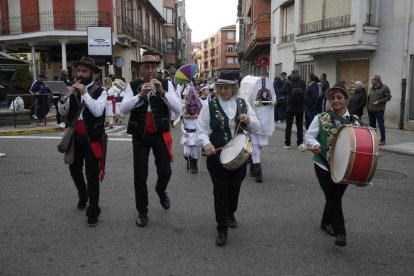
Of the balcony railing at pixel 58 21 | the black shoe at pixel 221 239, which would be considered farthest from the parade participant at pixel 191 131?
Result: the balcony railing at pixel 58 21

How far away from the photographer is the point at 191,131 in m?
8.20

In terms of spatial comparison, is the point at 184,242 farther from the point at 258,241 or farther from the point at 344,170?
the point at 344,170

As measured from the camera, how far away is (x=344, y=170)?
3965 mm

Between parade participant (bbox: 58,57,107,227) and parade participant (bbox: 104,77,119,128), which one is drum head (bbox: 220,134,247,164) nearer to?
parade participant (bbox: 58,57,107,227)

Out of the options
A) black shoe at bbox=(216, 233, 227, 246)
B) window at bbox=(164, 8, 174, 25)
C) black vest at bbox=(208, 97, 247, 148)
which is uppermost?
window at bbox=(164, 8, 174, 25)

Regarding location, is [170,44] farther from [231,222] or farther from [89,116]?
[231,222]

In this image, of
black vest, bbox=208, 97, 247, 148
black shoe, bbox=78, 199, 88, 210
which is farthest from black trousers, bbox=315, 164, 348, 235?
black shoe, bbox=78, 199, 88, 210

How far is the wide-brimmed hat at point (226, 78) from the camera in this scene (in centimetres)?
457

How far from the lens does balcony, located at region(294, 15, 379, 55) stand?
1528 cm

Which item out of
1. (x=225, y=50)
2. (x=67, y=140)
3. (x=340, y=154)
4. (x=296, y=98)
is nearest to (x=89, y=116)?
(x=67, y=140)

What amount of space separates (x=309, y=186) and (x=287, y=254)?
291 cm

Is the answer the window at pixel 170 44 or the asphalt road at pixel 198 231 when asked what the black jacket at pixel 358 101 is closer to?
the asphalt road at pixel 198 231

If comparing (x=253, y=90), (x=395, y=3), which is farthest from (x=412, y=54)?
(x=253, y=90)

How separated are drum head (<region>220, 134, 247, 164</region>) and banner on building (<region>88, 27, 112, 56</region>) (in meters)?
19.8
